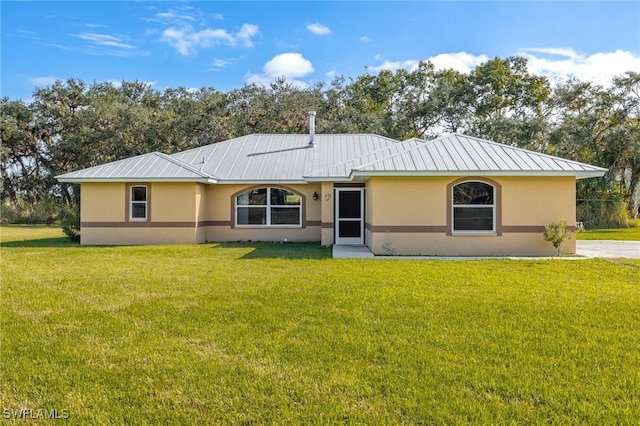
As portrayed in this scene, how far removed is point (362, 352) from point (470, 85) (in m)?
33.6

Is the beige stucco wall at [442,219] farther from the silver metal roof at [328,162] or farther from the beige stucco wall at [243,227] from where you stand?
the beige stucco wall at [243,227]

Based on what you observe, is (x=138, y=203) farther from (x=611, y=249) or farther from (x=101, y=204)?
(x=611, y=249)

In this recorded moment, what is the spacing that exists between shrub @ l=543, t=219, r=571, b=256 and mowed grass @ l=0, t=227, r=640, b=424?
348cm

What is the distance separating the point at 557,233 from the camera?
1185 cm

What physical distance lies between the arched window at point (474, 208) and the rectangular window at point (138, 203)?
440 inches

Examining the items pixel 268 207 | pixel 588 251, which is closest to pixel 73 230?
pixel 268 207

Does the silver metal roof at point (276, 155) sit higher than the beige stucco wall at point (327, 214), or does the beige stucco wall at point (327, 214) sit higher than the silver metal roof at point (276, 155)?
the silver metal roof at point (276, 155)

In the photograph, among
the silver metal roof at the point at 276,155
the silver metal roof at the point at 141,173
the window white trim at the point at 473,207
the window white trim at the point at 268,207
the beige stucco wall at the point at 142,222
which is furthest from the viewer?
the silver metal roof at the point at 276,155

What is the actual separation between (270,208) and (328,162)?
A: 3.41 metres

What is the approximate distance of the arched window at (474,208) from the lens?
41.3 feet

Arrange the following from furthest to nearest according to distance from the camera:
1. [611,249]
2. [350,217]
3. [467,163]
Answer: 1. [350,217]
2. [611,249]
3. [467,163]

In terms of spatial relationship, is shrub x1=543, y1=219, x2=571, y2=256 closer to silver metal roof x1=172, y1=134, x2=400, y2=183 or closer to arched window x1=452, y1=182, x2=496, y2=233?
arched window x1=452, y1=182, x2=496, y2=233

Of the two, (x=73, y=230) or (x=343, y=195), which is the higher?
(x=343, y=195)

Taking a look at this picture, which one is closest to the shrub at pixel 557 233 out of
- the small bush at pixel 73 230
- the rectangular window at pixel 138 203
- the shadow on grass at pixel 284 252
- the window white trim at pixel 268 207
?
the shadow on grass at pixel 284 252
